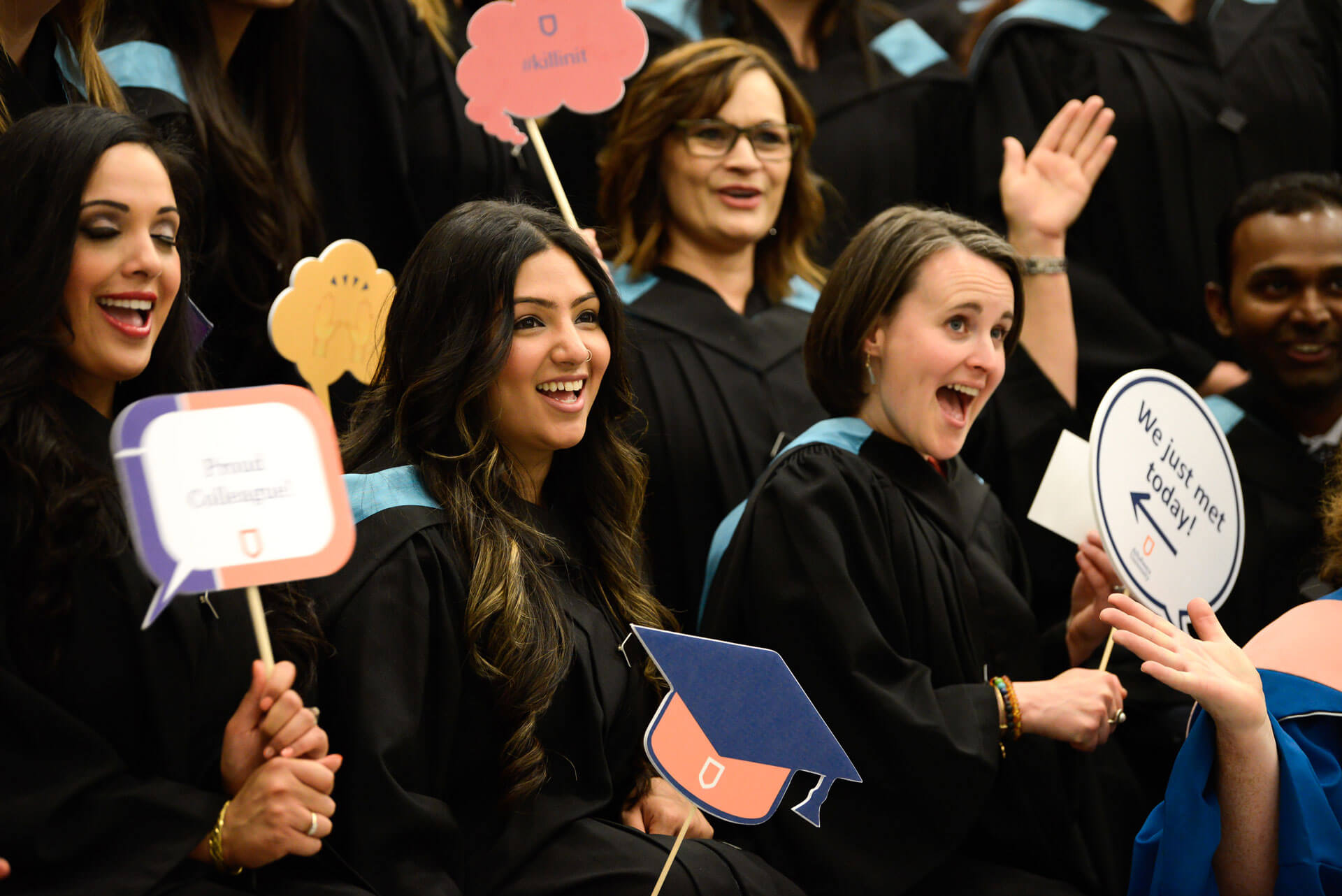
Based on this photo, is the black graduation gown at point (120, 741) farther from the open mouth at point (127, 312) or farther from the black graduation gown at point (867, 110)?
the black graduation gown at point (867, 110)

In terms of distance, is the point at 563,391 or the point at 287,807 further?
the point at 563,391

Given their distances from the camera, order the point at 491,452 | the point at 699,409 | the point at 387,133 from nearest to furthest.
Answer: the point at 491,452, the point at 699,409, the point at 387,133

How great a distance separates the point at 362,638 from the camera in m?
2.47

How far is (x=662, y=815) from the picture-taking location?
2.87 metres

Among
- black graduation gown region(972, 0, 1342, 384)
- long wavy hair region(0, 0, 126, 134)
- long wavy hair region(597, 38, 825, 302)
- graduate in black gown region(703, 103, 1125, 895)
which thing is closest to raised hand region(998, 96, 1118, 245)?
black graduation gown region(972, 0, 1342, 384)

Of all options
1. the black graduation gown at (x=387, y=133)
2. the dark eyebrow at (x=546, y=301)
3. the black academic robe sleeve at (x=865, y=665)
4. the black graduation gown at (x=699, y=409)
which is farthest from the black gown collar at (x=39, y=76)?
the black academic robe sleeve at (x=865, y=665)

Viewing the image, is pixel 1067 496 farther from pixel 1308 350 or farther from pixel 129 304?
pixel 129 304

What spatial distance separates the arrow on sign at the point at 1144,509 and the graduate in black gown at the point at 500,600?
1.02 metres

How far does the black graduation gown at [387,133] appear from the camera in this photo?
3.95 meters

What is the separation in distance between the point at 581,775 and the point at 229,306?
1.53 meters

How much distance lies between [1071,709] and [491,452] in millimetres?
1377

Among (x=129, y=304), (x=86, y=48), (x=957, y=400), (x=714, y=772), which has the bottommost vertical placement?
(x=714, y=772)

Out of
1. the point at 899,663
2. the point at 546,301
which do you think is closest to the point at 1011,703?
the point at 899,663

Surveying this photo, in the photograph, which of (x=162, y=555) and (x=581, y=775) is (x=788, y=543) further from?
(x=162, y=555)
